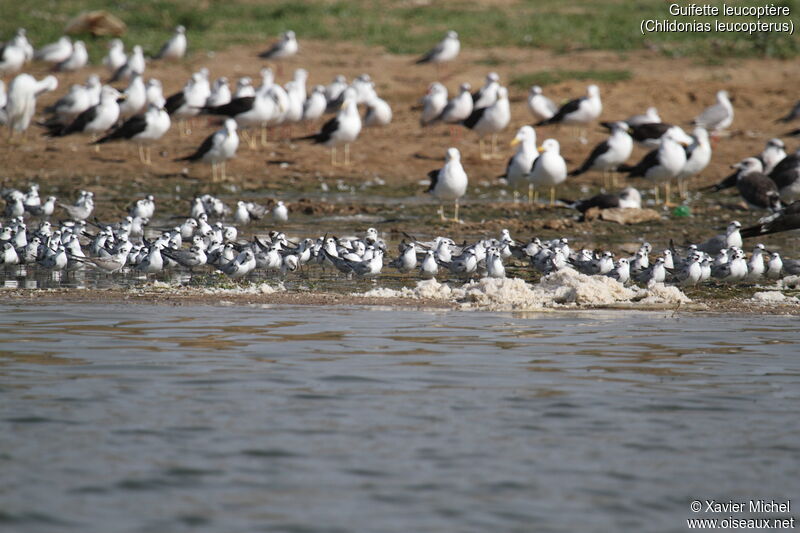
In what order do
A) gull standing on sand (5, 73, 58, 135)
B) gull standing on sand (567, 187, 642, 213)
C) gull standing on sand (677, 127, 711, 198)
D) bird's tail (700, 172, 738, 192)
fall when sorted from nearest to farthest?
gull standing on sand (567, 187, 642, 213), bird's tail (700, 172, 738, 192), gull standing on sand (677, 127, 711, 198), gull standing on sand (5, 73, 58, 135)

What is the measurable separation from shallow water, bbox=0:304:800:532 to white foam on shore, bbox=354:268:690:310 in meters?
1.38

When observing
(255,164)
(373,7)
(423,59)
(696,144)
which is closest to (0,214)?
(255,164)

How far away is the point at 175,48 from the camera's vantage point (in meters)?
34.8

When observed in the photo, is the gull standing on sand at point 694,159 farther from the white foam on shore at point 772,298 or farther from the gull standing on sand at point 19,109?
the gull standing on sand at point 19,109

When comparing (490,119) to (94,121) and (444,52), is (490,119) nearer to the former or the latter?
(444,52)

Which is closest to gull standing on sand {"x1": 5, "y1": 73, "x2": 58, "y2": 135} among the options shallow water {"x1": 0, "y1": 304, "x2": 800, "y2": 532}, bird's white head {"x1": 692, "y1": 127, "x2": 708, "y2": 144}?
bird's white head {"x1": 692, "y1": 127, "x2": 708, "y2": 144}

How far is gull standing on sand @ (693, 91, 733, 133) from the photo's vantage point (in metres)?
28.3

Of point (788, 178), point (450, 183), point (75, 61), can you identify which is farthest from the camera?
point (75, 61)

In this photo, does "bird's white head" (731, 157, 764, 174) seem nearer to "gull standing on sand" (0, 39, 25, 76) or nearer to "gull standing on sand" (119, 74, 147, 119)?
"gull standing on sand" (119, 74, 147, 119)

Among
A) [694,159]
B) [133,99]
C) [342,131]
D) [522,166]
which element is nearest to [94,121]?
[133,99]

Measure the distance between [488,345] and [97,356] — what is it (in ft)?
9.85

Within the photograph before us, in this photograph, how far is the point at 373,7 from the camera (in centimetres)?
4066

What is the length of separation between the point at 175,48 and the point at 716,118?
15.4 meters

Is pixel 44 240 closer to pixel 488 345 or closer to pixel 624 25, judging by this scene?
pixel 488 345
